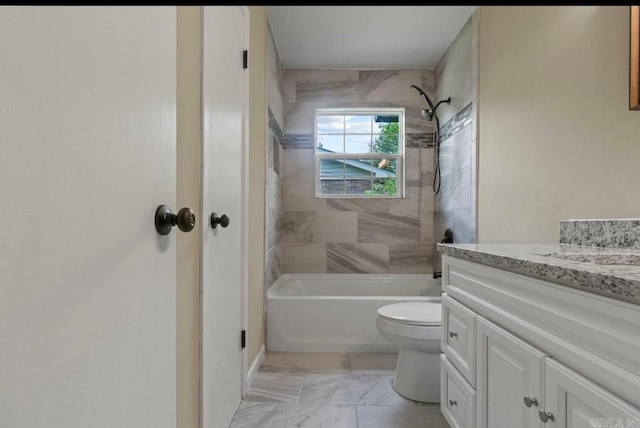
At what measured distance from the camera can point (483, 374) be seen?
3.72 feet

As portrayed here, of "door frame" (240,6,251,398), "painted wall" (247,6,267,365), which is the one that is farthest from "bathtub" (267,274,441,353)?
"door frame" (240,6,251,398)

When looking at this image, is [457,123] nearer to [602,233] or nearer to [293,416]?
[602,233]

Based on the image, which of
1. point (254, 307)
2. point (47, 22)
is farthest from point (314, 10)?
point (47, 22)

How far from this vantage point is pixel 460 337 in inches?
52.6

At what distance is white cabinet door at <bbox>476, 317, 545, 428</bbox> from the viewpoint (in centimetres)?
87

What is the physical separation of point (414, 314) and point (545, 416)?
1.18 metres

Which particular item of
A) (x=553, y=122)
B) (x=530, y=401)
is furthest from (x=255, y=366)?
(x=553, y=122)

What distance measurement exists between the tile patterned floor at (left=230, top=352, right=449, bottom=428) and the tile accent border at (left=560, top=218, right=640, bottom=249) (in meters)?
1.02

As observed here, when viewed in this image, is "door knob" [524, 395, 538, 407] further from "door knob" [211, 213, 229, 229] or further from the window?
the window

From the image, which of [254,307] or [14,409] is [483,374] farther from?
[254,307]

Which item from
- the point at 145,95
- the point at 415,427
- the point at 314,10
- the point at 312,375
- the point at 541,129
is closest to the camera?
the point at 145,95

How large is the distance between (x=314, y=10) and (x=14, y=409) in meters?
2.75

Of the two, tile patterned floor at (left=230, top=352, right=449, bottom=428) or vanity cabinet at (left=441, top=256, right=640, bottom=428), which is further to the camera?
tile patterned floor at (left=230, top=352, right=449, bottom=428)

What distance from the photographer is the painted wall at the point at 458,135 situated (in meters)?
2.61
